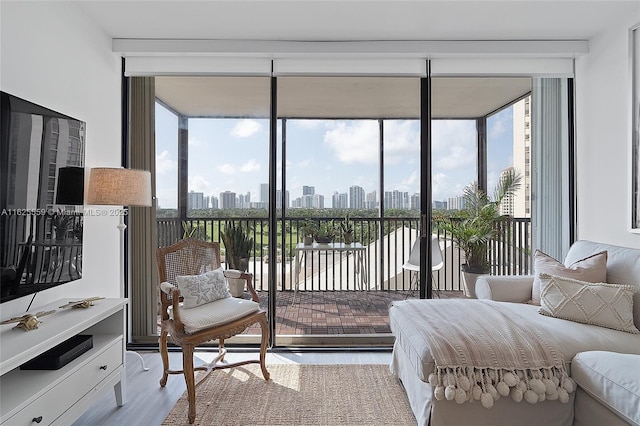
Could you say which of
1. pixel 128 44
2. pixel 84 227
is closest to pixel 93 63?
pixel 128 44

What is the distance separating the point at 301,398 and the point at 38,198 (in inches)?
78.6

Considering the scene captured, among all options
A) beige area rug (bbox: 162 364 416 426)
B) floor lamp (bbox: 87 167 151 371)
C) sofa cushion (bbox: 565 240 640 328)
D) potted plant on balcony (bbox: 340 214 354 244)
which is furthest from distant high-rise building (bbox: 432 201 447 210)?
floor lamp (bbox: 87 167 151 371)

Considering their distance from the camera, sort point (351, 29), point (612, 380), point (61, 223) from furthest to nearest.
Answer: point (351, 29), point (61, 223), point (612, 380)

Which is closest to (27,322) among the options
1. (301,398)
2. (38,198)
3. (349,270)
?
(38,198)

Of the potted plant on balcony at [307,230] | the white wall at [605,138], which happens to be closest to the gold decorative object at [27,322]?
the potted plant on balcony at [307,230]

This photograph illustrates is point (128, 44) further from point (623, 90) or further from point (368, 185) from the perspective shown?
point (623, 90)

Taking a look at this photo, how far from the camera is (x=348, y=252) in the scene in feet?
11.9

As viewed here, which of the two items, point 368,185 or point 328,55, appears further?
point 368,185

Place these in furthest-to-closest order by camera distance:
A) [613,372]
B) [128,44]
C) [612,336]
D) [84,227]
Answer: [128,44], [84,227], [612,336], [613,372]

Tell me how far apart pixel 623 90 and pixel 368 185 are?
2.07 metres

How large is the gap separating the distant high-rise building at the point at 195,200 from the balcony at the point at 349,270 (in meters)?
0.12

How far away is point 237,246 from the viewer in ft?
11.3

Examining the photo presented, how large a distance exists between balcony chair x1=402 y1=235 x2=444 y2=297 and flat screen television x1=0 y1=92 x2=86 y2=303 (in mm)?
2658

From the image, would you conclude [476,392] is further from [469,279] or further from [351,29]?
[351,29]
